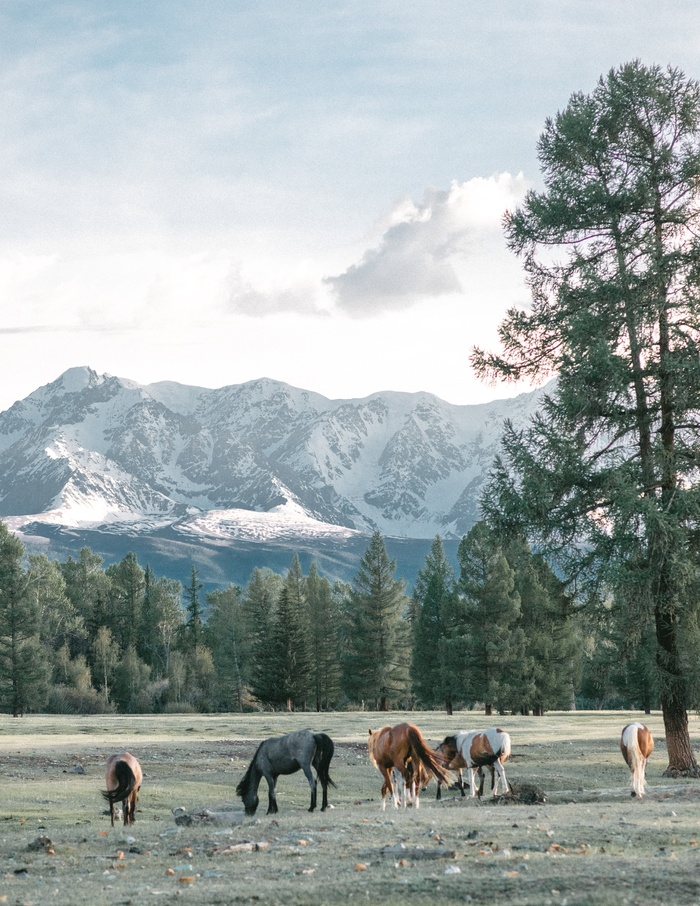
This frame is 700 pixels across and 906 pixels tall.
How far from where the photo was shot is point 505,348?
1046 inches

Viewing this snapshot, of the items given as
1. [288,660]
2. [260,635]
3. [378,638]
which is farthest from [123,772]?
[260,635]

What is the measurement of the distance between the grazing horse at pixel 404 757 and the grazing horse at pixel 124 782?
4.76 meters

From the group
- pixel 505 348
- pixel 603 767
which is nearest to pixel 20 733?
pixel 603 767

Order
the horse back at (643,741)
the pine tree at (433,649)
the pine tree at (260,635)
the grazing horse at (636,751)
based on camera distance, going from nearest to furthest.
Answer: the grazing horse at (636,751) < the horse back at (643,741) < the pine tree at (433,649) < the pine tree at (260,635)

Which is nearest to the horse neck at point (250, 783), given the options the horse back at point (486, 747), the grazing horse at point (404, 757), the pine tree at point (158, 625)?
the grazing horse at point (404, 757)

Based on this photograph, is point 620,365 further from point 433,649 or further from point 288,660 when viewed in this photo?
point 288,660

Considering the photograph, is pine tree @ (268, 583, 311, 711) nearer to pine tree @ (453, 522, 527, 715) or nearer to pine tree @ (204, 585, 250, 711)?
pine tree @ (204, 585, 250, 711)

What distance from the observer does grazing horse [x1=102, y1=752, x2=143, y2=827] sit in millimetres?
18250

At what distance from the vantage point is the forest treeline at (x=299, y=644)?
72.8 metres

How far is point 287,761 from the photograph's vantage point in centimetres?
1847

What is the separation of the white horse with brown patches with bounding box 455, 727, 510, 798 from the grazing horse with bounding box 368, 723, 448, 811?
70.6 inches

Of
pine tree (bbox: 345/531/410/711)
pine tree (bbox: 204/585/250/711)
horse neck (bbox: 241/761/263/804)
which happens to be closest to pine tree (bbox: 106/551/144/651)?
pine tree (bbox: 204/585/250/711)

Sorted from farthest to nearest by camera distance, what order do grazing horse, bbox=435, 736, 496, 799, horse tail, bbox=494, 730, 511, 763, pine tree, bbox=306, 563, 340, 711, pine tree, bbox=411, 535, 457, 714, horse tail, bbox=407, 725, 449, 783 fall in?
pine tree, bbox=306, 563, 340, 711
pine tree, bbox=411, 535, 457, 714
grazing horse, bbox=435, 736, 496, 799
horse tail, bbox=494, 730, 511, 763
horse tail, bbox=407, 725, 449, 783

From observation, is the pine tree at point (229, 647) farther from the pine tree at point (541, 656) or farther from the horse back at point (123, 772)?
the horse back at point (123, 772)
